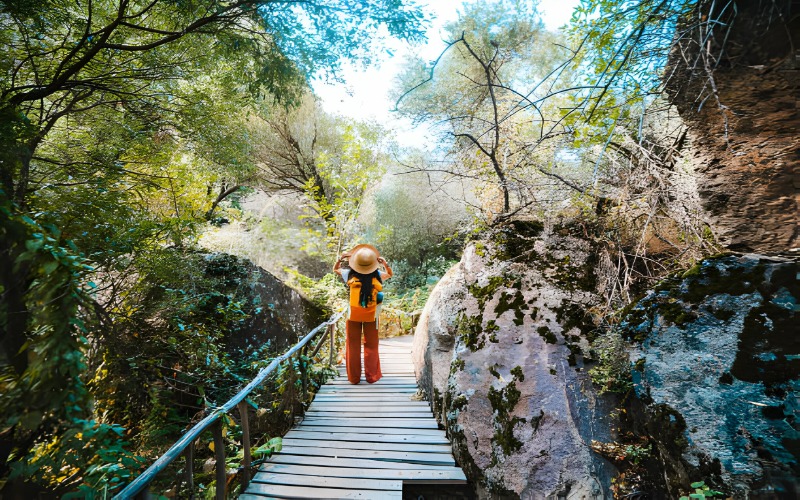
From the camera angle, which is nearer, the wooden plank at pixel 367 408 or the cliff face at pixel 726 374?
the cliff face at pixel 726 374

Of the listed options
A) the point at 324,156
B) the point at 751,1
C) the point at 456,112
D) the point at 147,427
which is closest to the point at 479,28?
the point at 456,112

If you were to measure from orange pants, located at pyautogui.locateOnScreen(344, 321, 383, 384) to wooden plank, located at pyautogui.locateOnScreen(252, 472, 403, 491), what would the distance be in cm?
218

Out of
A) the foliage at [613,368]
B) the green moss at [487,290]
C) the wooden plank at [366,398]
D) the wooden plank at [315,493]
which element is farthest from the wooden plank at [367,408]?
the foliage at [613,368]

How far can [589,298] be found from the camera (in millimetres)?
3477

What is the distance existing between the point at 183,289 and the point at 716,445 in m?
5.40

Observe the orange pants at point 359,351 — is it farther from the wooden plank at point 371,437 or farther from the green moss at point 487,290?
the green moss at point 487,290

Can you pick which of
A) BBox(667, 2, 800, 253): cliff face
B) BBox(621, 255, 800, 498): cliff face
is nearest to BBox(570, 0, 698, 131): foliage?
BBox(667, 2, 800, 253): cliff face

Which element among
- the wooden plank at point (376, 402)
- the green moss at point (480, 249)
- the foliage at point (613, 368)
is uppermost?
the green moss at point (480, 249)

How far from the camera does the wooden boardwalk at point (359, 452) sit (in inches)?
116

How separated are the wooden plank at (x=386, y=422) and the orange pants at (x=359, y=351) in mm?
1161

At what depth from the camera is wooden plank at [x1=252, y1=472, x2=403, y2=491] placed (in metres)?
2.95

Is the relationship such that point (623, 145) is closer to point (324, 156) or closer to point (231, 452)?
point (231, 452)

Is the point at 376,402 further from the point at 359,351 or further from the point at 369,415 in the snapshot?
the point at 359,351

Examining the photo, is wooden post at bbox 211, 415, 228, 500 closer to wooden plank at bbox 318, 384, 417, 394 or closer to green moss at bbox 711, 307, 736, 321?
wooden plank at bbox 318, 384, 417, 394
